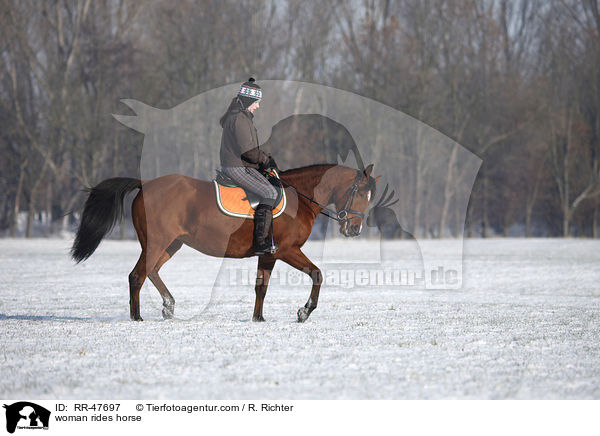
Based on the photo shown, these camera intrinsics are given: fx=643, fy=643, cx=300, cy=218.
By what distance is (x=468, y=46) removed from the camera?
4141cm

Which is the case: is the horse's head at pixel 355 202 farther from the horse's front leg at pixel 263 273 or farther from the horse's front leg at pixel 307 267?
the horse's front leg at pixel 263 273

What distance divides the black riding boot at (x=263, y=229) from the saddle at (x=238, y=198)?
13 centimetres

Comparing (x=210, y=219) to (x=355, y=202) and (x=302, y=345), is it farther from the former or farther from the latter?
(x=302, y=345)

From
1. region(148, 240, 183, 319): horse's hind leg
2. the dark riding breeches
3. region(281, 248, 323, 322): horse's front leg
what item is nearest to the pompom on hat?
the dark riding breeches

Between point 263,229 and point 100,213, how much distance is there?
94.8 inches

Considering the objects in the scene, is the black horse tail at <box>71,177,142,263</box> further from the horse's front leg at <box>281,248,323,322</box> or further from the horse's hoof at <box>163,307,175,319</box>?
the horse's front leg at <box>281,248,323,322</box>

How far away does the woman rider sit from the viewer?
7773 mm

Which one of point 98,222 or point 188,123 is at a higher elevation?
point 188,123

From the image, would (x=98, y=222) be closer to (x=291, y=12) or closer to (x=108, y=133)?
(x=108, y=133)

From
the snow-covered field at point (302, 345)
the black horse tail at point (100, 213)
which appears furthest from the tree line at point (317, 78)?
the black horse tail at point (100, 213)

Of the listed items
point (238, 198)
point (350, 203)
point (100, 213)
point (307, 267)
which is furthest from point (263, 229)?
point (100, 213)

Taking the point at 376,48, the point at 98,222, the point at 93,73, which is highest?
→ the point at 376,48

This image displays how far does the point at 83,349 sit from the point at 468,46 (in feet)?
129
